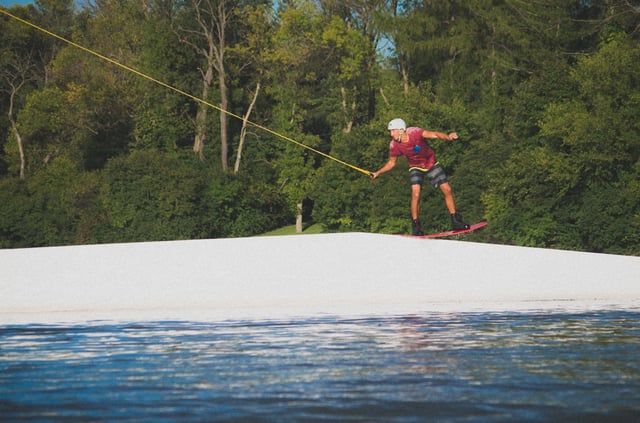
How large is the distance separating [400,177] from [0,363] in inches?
1844

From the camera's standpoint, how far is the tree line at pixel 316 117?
1875 inches

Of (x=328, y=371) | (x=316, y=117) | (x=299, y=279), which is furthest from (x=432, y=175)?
(x=316, y=117)

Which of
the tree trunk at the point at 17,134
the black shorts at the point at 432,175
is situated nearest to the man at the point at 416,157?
the black shorts at the point at 432,175

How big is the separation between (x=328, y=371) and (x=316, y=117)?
6228 centimetres

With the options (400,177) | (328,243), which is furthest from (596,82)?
(328,243)

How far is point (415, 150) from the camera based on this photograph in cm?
2091

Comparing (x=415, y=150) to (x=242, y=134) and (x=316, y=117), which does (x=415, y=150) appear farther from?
(x=316, y=117)

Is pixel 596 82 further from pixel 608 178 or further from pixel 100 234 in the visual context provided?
pixel 100 234

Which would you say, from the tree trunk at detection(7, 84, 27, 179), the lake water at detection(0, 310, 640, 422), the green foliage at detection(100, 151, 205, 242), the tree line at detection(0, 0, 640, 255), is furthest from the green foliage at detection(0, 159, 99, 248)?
the lake water at detection(0, 310, 640, 422)

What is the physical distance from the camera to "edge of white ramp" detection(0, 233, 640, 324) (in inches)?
760

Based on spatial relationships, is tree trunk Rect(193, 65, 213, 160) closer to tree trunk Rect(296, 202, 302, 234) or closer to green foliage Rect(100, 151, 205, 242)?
green foliage Rect(100, 151, 205, 242)

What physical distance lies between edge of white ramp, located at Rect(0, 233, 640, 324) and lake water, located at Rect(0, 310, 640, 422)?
350cm

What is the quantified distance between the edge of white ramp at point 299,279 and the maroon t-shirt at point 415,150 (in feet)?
9.90

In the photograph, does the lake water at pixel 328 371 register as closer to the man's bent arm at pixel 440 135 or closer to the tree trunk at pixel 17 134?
the man's bent arm at pixel 440 135
